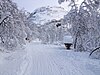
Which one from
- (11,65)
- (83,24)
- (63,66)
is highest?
(83,24)

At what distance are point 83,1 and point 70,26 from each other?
15.1 feet

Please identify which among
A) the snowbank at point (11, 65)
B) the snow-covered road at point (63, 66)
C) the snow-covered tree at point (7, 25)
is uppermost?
the snow-covered tree at point (7, 25)

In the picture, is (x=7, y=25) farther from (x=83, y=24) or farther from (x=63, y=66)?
(x=83, y=24)

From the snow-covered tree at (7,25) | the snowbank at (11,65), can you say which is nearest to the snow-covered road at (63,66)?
the snowbank at (11,65)

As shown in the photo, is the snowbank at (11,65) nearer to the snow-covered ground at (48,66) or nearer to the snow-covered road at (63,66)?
the snow-covered ground at (48,66)

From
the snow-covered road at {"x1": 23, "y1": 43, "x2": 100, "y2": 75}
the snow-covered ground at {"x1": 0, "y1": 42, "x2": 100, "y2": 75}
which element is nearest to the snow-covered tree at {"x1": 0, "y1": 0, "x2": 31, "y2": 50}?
the snow-covered ground at {"x1": 0, "y1": 42, "x2": 100, "y2": 75}

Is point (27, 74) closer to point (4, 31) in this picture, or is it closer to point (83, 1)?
point (4, 31)

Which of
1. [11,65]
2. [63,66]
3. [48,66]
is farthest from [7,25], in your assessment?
[63,66]

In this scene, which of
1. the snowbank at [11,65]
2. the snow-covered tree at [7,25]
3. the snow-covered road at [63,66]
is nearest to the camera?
the snowbank at [11,65]

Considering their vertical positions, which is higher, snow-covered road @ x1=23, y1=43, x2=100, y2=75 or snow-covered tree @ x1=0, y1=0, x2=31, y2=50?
snow-covered tree @ x1=0, y1=0, x2=31, y2=50

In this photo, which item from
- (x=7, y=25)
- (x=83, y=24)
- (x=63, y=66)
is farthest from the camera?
(x=83, y=24)

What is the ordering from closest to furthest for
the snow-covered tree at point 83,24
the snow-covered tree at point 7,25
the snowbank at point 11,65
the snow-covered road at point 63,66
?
the snowbank at point 11,65
the snow-covered road at point 63,66
the snow-covered tree at point 7,25
the snow-covered tree at point 83,24

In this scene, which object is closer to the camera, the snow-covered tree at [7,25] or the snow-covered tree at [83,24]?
the snow-covered tree at [7,25]

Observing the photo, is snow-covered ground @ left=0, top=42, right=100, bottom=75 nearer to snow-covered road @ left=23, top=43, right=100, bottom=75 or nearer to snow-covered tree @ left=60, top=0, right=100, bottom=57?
snow-covered road @ left=23, top=43, right=100, bottom=75
